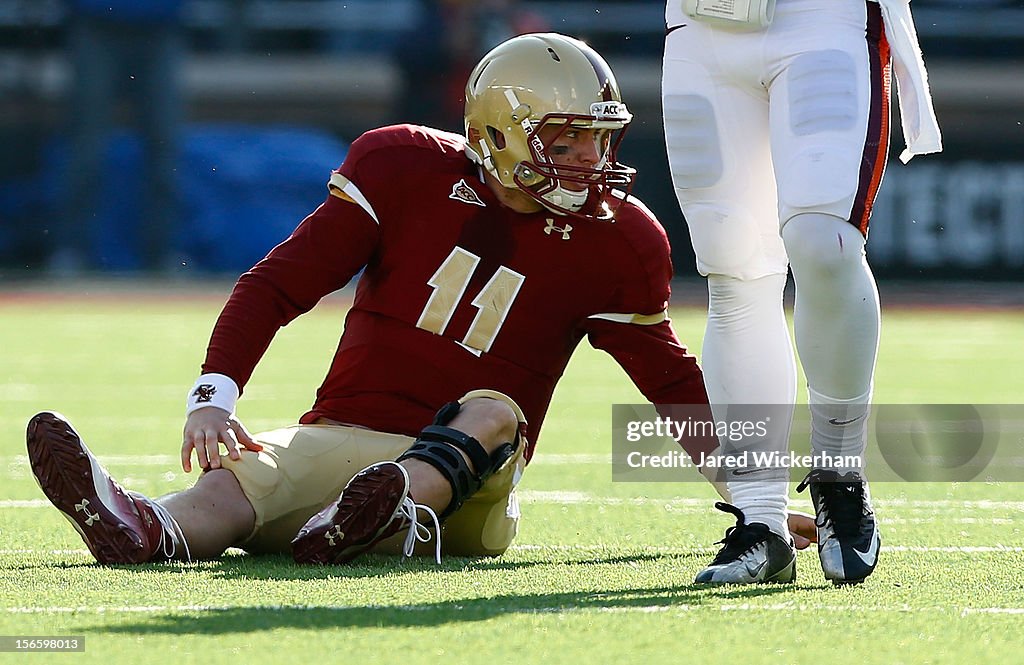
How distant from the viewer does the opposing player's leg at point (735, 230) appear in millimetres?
2982

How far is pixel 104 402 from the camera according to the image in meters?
6.39

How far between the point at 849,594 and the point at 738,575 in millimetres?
195

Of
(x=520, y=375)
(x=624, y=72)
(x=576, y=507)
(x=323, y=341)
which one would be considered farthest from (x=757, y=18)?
(x=624, y=72)

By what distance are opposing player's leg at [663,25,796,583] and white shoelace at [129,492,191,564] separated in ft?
3.13

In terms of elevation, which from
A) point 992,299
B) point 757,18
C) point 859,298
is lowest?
point 992,299

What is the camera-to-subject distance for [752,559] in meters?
2.91

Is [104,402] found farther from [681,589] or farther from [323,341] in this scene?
[681,589]

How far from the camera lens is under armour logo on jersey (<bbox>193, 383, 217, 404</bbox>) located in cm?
301

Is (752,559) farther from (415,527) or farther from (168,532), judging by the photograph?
(168,532)

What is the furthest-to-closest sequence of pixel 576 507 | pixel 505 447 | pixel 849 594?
1. pixel 576 507
2. pixel 505 447
3. pixel 849 594

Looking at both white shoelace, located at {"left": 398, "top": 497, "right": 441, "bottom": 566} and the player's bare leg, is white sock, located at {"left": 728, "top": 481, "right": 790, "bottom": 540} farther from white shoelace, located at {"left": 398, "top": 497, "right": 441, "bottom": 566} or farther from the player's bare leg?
the player's bare leg

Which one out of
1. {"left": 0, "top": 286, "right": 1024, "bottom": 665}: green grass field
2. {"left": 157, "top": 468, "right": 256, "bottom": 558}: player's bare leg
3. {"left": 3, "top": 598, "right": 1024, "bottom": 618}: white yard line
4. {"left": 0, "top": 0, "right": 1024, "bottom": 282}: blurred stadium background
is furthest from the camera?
{"left": 0, "top": 0, "right": 1024, "bottom": 282}: blurred stadium background

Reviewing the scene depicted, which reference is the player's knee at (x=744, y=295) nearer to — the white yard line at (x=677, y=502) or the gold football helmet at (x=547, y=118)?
the gold football helmet at (x=547, y=118)

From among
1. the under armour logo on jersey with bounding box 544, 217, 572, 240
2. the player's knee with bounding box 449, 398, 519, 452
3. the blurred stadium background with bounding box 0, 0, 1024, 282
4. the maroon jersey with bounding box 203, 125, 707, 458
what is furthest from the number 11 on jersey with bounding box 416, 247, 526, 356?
the blurred stadium background with bounding box 0, 0, 1024, 282
